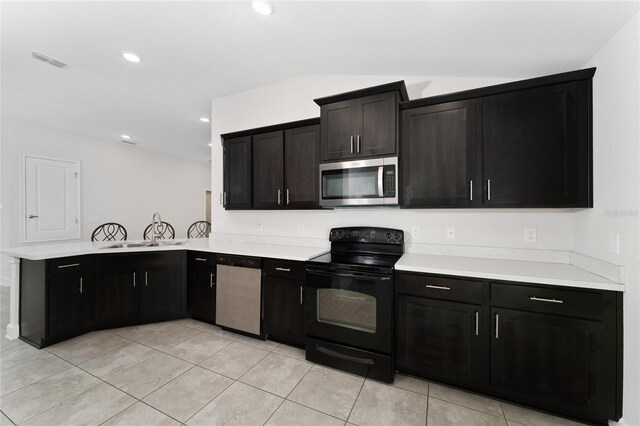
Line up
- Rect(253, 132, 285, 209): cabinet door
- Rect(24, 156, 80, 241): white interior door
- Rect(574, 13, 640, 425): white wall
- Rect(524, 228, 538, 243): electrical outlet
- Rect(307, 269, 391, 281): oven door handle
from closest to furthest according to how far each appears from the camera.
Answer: Rect(574, 13, 640, 425): white wall
Rect(307, 269, 391, 281): oven door handle
Rect(524, 228, 538, 243): electrical outlet
Rect(253, 132, 285, 209): cabinet door
Rect(24, 156, 80, 241): white interior door

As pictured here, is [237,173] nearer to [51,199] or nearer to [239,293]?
[239,293]

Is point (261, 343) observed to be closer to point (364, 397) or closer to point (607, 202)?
point (364, 397)

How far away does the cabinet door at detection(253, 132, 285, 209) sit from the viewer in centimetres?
293

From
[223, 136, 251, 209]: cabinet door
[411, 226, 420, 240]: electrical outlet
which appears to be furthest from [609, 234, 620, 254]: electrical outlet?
[223, 136, 251, 209]: cabinet door

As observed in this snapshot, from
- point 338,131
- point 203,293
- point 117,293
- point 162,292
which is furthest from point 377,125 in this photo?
point 117,293

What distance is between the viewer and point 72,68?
2818 mm

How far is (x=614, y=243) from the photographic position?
159 cm

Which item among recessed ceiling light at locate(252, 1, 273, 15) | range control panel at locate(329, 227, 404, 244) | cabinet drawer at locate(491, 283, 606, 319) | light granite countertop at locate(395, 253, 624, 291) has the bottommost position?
cabinet drawer at locate(491, 283, 606, 319)

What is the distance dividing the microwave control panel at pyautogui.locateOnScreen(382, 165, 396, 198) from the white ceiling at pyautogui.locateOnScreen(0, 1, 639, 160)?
0.95 meters

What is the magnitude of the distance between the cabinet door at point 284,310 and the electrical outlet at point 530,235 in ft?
6.41

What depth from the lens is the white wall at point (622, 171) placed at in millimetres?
1410

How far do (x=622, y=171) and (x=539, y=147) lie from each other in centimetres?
48

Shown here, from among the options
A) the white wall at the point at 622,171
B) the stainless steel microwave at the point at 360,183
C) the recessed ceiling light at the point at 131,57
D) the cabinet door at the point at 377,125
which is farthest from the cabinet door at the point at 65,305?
the white wall at the point at 622,171

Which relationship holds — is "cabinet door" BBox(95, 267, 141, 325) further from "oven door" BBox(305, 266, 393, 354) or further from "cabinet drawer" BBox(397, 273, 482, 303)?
"cabinet drawer" BBox(397, 273, 482, 303)
